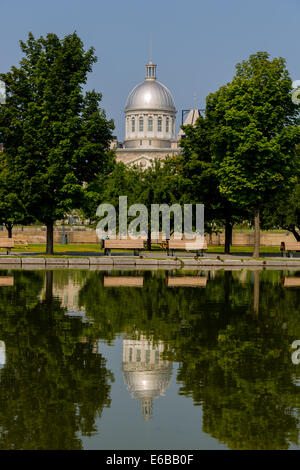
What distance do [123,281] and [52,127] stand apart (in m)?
14.1

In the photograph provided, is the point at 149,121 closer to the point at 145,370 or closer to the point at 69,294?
the point at 69,294

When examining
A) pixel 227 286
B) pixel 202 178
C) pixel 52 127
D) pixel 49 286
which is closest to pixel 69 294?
pixel 49 286

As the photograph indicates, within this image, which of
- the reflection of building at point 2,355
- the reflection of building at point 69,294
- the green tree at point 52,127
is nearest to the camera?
the reflection of building at point 2,355

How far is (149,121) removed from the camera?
192375 mm

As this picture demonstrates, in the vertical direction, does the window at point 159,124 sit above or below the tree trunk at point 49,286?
above

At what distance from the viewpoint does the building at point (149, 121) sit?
620 ft

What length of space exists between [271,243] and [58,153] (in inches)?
1367

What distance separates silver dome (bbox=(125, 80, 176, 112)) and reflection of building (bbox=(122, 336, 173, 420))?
598 ft

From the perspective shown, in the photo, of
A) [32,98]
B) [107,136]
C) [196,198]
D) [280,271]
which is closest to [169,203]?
[196,198]

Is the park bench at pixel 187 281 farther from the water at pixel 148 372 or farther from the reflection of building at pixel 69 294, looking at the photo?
the water at pixel 148 372

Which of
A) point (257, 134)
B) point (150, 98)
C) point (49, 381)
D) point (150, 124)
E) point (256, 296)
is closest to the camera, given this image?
point (49, 381)

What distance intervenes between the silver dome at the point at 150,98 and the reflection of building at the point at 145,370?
7173 inches

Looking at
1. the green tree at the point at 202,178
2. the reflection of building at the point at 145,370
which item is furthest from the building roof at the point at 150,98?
the reflection of building at the point at 145,370

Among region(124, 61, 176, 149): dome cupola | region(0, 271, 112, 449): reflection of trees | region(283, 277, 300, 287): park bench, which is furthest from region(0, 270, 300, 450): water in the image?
region(124, 61, 176, 149): dome cupola
